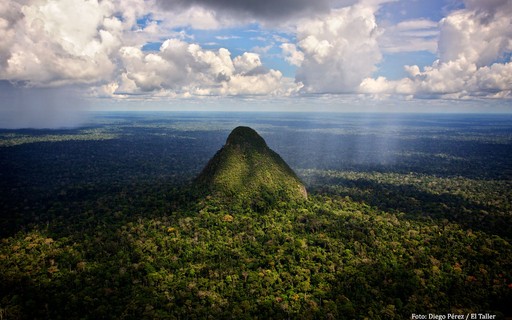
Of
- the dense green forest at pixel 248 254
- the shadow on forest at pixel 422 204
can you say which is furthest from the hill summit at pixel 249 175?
the shadow on forest at pixel 422 204

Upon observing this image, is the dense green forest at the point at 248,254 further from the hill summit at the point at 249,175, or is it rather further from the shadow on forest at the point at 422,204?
the hill summit at the point at 249,175

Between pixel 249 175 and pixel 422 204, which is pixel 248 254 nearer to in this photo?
pixel 249 175

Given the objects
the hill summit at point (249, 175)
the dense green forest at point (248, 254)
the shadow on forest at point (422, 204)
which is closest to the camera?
the dense green forest at point (248, 254)

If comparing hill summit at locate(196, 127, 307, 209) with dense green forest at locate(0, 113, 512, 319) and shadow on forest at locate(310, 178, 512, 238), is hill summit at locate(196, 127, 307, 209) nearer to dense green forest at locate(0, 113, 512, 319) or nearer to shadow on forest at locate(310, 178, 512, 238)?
dense green forest at locate(0, 113, 512, 319)

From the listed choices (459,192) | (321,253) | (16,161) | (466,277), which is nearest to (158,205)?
(321,253)

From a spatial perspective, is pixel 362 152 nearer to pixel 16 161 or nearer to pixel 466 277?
pixel 466 277

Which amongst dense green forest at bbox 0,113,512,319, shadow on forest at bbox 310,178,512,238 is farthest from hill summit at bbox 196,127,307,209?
shadow on forest at bbox 310,178,512,238
